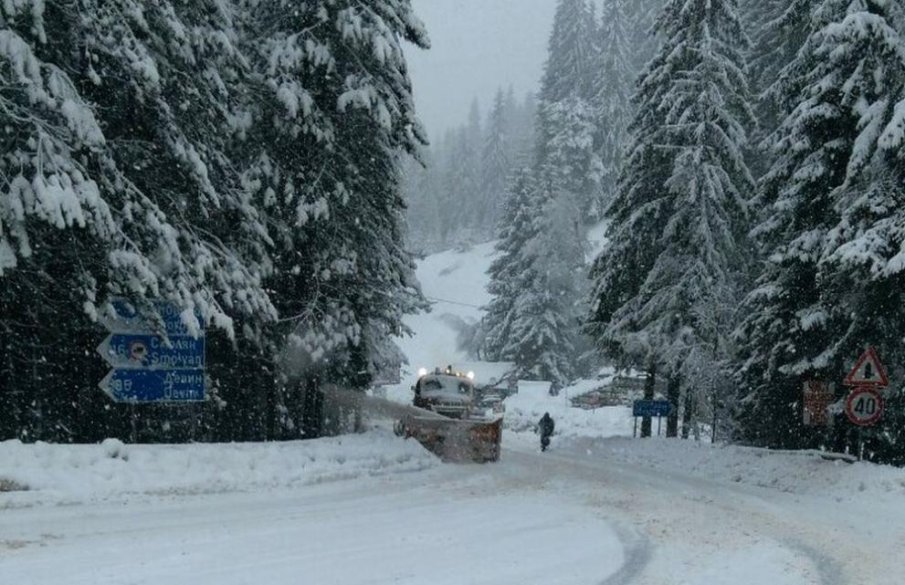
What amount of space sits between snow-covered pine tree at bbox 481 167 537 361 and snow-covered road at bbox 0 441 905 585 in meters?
43.4

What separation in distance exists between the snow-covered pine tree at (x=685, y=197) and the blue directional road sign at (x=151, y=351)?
650 inches

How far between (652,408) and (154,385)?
63.1 feet

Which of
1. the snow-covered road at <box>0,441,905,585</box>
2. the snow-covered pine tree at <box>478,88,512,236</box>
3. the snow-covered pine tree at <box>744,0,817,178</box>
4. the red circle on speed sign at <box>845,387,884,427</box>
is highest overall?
the snow-covered pine tree at <box>478,88,512,236</box>

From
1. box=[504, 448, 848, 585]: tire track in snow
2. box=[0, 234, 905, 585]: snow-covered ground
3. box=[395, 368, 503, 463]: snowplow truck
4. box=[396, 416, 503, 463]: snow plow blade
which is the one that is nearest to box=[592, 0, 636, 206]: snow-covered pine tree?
box=[395, 368, 503, 463]: snowplow truck

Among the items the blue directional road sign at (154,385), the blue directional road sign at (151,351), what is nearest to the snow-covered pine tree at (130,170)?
the blue directional road sign at (151,351)

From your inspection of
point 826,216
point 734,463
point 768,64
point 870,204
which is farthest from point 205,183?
point 768,64

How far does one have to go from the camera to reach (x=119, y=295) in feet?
43.0

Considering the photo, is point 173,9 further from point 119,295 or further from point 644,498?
point 644,498

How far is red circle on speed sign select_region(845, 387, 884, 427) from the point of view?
16.4 m

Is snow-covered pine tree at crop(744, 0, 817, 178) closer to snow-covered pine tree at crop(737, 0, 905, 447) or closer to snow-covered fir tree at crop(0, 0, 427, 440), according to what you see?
snow-covered pine tree at crop(737, 0, 905, 447)

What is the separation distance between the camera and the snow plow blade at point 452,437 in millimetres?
20750

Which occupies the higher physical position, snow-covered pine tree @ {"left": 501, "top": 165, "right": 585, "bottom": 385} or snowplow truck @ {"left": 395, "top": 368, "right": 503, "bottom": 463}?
snow-covered pine tree @ {"left": 501, "top": 165, "right": 585, "bottom": 385}

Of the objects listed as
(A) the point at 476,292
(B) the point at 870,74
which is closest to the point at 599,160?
(A) the point at 476,292

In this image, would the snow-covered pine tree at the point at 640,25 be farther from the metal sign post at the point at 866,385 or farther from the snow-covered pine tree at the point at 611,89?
the metal sign post at the point at 866,385
